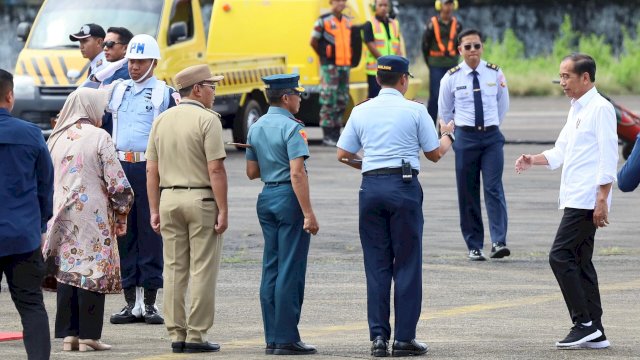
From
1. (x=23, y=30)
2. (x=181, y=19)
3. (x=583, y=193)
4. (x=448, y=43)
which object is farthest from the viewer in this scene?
(x=448, y=43)

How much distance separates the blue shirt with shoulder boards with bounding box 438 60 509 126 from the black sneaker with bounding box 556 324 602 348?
4695 mm

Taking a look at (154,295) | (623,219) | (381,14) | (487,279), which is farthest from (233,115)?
(154,295)

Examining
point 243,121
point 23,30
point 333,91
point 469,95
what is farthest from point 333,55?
point 469,95

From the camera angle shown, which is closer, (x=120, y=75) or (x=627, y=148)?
(x=120, y=75)

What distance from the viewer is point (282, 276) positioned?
10.1 metres

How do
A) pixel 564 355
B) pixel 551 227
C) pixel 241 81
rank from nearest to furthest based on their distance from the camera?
pixel 564 355 < pixel 551 227 < pixel 241 81

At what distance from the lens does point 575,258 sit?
10.3 meters

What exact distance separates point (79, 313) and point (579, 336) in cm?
297

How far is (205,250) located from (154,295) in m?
1.33

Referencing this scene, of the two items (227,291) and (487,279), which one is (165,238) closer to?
(227,291)

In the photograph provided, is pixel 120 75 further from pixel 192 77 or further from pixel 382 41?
pixel 382 41

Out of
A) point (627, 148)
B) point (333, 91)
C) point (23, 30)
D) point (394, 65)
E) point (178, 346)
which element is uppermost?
point (394, 65)

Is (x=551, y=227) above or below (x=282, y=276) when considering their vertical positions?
below

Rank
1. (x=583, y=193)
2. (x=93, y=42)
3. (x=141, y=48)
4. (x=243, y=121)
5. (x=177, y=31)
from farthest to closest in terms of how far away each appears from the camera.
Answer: (x=243, y=121) → (x=177, y=31) → (x=93, y=42) → (x=141, y=48) → (x=583, y=193)
